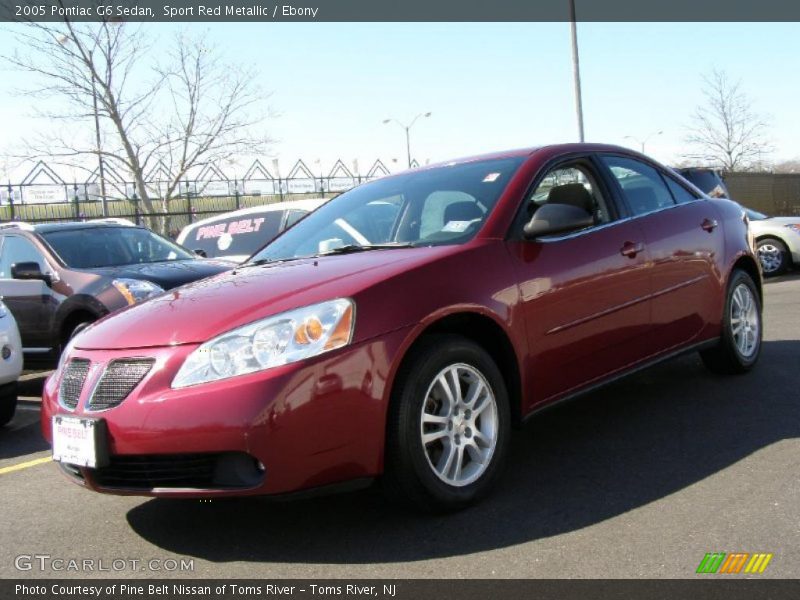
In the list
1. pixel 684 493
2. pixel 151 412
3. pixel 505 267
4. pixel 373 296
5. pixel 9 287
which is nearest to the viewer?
pixel 151 412

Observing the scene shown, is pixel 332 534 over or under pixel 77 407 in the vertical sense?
under

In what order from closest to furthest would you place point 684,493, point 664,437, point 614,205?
point 684,493 < point 664,437 < point 614,205

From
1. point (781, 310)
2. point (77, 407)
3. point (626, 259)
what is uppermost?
point (626, 259)

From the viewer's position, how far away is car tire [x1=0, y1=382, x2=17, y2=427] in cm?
602

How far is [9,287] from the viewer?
812 centimetres

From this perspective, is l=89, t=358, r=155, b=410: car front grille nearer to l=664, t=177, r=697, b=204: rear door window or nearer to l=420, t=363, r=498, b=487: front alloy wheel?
l=420, t=363, r=498, b=487: front alloy wheel

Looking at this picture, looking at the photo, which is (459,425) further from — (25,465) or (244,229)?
(244,229)

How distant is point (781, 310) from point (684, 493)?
664 centimetres

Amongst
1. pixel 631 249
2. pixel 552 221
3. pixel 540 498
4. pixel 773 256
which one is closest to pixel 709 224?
pixel 631 249

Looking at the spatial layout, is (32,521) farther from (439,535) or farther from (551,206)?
(551,206)

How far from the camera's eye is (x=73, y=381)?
3.59 metres

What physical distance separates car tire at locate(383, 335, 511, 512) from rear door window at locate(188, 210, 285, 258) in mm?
6752

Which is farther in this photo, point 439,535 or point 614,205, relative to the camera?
point 614,205
